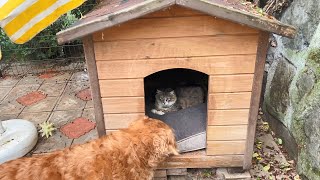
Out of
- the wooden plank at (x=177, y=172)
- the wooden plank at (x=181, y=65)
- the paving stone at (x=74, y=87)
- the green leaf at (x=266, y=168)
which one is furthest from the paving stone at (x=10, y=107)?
the green leaf at (x=266, y=168)

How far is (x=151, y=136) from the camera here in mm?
2178

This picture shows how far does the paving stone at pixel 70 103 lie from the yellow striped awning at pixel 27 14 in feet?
6.32

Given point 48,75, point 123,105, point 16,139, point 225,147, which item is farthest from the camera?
point 48,75

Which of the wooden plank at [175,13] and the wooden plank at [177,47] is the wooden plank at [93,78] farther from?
the wooden plank at [175,13]

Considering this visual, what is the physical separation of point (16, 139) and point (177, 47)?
2.11 m

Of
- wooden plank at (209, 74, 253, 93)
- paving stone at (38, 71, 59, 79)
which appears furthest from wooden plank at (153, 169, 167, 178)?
paving stone at (38, 71, 59, 79)

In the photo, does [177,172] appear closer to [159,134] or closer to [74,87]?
[159,134]

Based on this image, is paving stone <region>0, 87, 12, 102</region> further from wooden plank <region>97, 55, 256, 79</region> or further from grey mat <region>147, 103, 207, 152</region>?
wooden plank <region>97, 55, 256, 79</region>

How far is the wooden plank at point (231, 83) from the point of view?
2.33 meters

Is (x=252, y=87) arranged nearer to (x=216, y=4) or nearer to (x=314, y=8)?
(x=216, y=4)

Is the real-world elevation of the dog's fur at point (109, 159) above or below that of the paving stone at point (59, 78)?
above

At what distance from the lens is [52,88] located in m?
4.62

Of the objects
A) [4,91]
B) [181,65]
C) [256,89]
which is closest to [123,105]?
[181,65]

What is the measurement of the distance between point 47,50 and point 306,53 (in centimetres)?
430
